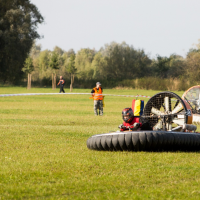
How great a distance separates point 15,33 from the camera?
193 ft

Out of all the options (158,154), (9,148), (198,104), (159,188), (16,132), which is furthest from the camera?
(198,104)

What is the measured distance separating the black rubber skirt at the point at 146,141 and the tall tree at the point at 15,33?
52.8m

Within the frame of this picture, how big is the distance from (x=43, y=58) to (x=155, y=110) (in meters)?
75.7

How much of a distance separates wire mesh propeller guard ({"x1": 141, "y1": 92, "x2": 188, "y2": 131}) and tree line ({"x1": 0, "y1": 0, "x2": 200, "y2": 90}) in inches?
1760

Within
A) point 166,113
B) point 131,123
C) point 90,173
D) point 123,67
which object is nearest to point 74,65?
point 123,67

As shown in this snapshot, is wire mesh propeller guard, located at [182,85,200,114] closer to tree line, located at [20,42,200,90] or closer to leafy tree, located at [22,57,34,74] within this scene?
leafy tree, located at [22,57,34,74]

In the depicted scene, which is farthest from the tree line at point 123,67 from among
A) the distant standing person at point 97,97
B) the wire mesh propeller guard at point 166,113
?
Answer: the wire mesh propeller guard at point 166,113

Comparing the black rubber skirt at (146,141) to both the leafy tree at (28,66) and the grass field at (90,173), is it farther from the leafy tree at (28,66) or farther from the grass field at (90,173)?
the leafy tree at (28,66)

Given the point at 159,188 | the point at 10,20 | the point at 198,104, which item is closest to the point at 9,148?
the point at 159,188

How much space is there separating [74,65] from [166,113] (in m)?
59.7

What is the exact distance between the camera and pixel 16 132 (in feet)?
33.9

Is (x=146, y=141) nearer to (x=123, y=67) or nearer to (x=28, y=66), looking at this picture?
(x=28, y=66)

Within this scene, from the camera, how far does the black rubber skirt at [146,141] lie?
7.04 metres

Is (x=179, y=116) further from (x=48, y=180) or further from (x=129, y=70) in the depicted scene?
(x=129, y=70)
